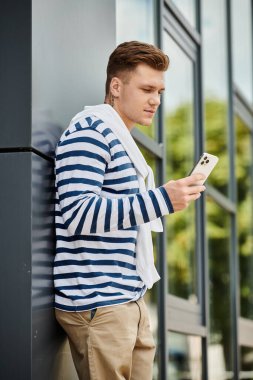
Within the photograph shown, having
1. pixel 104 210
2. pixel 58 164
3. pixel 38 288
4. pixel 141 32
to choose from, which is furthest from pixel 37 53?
pixel 141 32

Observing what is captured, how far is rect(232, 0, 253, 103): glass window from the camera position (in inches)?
369

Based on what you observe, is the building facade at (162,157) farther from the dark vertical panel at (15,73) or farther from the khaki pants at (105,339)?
the khaki pants at (105,339)

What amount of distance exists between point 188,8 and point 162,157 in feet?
5.63

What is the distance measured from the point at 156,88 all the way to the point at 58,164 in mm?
521

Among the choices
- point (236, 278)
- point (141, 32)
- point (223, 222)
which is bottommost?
point (236, 278)

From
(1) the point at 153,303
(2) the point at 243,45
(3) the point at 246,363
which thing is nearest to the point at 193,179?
(1) the point at 153,303

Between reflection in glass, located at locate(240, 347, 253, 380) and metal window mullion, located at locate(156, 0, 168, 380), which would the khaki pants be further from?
reflection in glass, located at locate(240, 347, 253, 380)

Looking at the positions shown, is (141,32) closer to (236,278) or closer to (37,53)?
(37,53)

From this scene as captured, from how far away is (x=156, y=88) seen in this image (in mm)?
3521

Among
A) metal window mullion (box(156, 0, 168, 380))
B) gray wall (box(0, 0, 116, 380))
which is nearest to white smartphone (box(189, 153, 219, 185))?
gray wall (box(0, 0, 116, 380))

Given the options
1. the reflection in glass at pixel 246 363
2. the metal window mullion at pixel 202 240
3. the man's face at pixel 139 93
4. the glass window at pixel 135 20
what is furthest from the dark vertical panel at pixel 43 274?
the reflection in glass at pixel 246 363

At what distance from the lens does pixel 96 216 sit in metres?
3.15

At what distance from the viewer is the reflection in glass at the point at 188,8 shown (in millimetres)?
6663

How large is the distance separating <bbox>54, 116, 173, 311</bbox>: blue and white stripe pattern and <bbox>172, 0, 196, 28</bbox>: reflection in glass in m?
3.35
